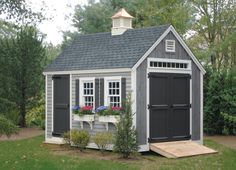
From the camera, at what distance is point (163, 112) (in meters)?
13.0

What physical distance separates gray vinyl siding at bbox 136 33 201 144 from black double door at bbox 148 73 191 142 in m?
0.26

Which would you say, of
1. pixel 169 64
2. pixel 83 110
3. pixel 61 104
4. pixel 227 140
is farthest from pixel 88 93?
pixel 227 140

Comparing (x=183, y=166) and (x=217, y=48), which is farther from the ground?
(x=217, y=48)

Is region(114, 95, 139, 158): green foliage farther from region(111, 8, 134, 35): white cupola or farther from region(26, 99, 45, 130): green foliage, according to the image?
region(26, 99, 45, 130): green foliage

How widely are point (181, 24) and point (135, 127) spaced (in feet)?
34.9

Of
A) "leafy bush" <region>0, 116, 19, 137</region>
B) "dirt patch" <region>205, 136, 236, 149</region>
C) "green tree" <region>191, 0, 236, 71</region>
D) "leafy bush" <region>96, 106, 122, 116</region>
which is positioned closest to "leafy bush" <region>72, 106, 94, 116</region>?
"leafy bush" <region>96, 106, 122, 116</region>

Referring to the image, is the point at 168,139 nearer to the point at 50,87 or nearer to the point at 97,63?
the point at 97,63

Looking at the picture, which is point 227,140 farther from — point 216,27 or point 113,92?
point 216,27

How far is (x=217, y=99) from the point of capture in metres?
17.7

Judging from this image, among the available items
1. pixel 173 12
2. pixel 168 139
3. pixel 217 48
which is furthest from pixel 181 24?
pixel 168 139

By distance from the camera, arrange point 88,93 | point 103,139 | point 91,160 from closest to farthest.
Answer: point 91,160 → point 103,139 → point 88,93

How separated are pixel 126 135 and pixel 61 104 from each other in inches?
149

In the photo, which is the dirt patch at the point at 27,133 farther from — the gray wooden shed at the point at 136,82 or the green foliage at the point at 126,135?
the green foliage at the point at 126,135

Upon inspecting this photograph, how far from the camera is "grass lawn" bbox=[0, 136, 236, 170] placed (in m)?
10.3
